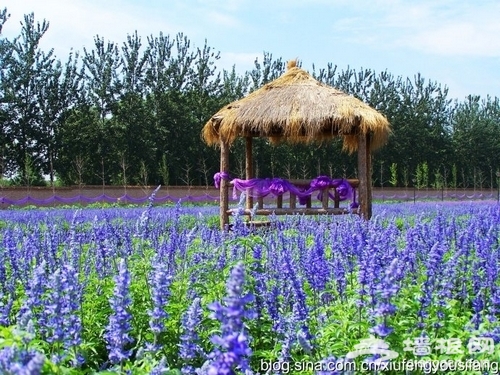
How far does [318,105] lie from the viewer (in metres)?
11.9

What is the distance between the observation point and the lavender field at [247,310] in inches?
96.9

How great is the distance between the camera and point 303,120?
38.2ft

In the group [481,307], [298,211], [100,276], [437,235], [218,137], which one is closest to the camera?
[481,307]

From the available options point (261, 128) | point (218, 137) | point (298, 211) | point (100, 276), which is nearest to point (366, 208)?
point (298, 211)

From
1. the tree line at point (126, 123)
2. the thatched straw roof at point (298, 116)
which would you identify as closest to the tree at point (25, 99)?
the tree line at point (126, 123)

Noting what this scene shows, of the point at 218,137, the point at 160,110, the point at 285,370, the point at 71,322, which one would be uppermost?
the point at 160,110

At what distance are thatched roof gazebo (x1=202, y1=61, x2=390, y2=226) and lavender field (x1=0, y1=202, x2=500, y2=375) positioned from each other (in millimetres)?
6314

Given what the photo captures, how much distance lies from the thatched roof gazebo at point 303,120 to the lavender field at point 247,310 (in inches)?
249

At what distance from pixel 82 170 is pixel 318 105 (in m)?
24.2

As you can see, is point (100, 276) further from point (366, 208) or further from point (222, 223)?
point (366, 208)

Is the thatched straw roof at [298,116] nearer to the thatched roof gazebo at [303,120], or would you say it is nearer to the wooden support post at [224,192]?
the thatched roof gazebo at [303,120]

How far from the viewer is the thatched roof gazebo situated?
11.6 m

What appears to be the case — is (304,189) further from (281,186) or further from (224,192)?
(224,192)

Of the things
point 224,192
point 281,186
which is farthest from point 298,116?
point 224,192
